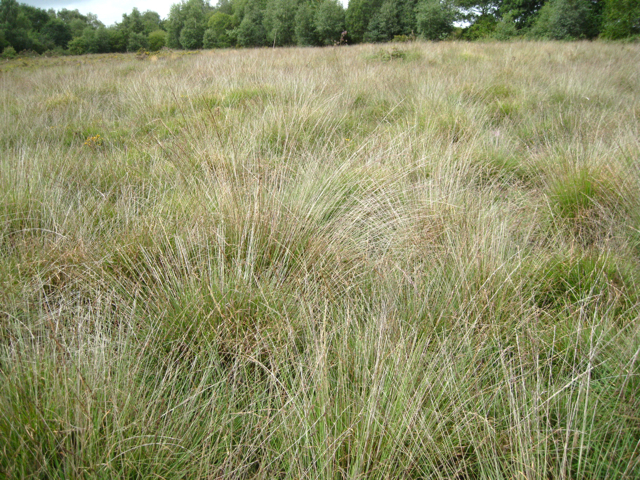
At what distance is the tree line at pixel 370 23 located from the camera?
17.0 metres

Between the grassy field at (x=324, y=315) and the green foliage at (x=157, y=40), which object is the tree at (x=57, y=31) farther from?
the grassy field at (x=324, y=315)

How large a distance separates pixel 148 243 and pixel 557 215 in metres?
1.97

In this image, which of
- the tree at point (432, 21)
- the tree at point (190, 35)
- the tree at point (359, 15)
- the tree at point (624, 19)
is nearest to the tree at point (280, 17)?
the tree at point (359, 15)

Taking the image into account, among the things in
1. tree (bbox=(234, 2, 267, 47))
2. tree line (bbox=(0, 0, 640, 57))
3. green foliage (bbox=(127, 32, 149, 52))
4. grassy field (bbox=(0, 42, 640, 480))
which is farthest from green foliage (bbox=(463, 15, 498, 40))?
green foliage (bbox=(127, 32, 149, 52))

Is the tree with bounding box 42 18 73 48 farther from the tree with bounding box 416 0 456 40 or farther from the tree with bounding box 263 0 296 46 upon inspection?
the tree with bounding box 416 0 456 40

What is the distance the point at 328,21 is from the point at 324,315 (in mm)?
25307

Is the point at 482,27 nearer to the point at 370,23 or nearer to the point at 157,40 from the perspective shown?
the point at 370,23

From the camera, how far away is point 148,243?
1542 mm

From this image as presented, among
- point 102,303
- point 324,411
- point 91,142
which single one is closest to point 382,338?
point 324,411

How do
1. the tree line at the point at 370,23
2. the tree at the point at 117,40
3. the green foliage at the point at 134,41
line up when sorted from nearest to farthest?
the tree line at the point at 370,23, the green foliage at the point at 134,41, the tree at the point at 117,40

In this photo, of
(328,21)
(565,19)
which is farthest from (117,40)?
(565,19)

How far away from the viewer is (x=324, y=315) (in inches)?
41.2

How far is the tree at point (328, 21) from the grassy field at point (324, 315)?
22.4 metres

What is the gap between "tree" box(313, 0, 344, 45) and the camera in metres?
22.3
